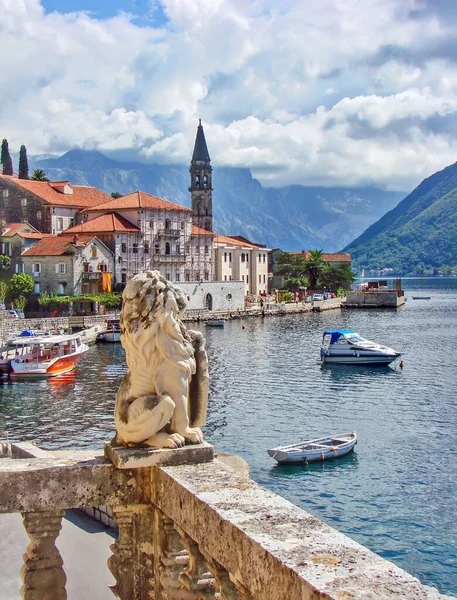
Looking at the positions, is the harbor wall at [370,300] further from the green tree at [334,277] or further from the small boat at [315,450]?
the small boat at [315,450]

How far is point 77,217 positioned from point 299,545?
10091cm

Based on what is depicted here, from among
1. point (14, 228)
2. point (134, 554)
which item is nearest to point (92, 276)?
point (14, 228)

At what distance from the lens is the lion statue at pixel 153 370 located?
5.78m

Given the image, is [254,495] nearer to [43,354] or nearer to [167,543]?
[167,543]

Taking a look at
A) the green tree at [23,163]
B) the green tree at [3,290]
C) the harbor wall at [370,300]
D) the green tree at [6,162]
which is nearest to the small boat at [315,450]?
the green tree at [3,290]

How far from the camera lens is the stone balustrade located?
141 inches

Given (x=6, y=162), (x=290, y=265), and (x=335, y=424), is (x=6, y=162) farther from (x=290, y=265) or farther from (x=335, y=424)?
(x=335, y=424)

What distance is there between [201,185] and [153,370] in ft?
410

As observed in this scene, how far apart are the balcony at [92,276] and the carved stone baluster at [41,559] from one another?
276 ft

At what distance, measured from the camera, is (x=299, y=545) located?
3908mm

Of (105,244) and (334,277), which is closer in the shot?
(105,244)

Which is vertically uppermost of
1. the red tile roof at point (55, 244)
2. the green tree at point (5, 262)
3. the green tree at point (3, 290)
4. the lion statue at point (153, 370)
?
the red tile roof at point (55, 244)

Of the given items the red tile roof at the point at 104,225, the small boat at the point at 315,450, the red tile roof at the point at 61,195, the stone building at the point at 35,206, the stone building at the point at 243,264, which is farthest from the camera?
the stone building at the point at 243,264

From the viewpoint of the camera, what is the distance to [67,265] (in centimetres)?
8719
